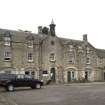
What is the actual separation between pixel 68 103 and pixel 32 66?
115ft

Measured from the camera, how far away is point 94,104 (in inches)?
756

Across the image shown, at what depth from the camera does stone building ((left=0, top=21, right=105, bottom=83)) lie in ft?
173

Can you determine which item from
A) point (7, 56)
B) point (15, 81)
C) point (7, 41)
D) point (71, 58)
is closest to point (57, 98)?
point (15, 81)

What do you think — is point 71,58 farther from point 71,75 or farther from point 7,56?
point 7,56

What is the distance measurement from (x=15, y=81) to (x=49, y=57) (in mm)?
22419

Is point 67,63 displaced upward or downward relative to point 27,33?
downward

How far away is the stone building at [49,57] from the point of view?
52656 mm

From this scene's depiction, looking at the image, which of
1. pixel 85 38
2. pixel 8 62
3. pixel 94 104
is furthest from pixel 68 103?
pixel 85 38

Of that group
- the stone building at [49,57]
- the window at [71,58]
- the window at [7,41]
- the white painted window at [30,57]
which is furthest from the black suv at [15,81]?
the window at [71,58]

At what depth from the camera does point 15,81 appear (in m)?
35.8

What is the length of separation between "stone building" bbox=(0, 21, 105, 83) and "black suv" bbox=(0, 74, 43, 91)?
1449cm

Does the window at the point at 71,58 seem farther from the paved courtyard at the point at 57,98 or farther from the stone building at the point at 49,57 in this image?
the paved courtyard at the point at 57,98

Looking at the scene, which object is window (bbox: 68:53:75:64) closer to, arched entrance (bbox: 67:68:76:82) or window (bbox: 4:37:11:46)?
arched entrance (bbox: 67:68:76:82)

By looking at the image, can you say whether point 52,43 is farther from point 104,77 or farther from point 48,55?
point 104,77
